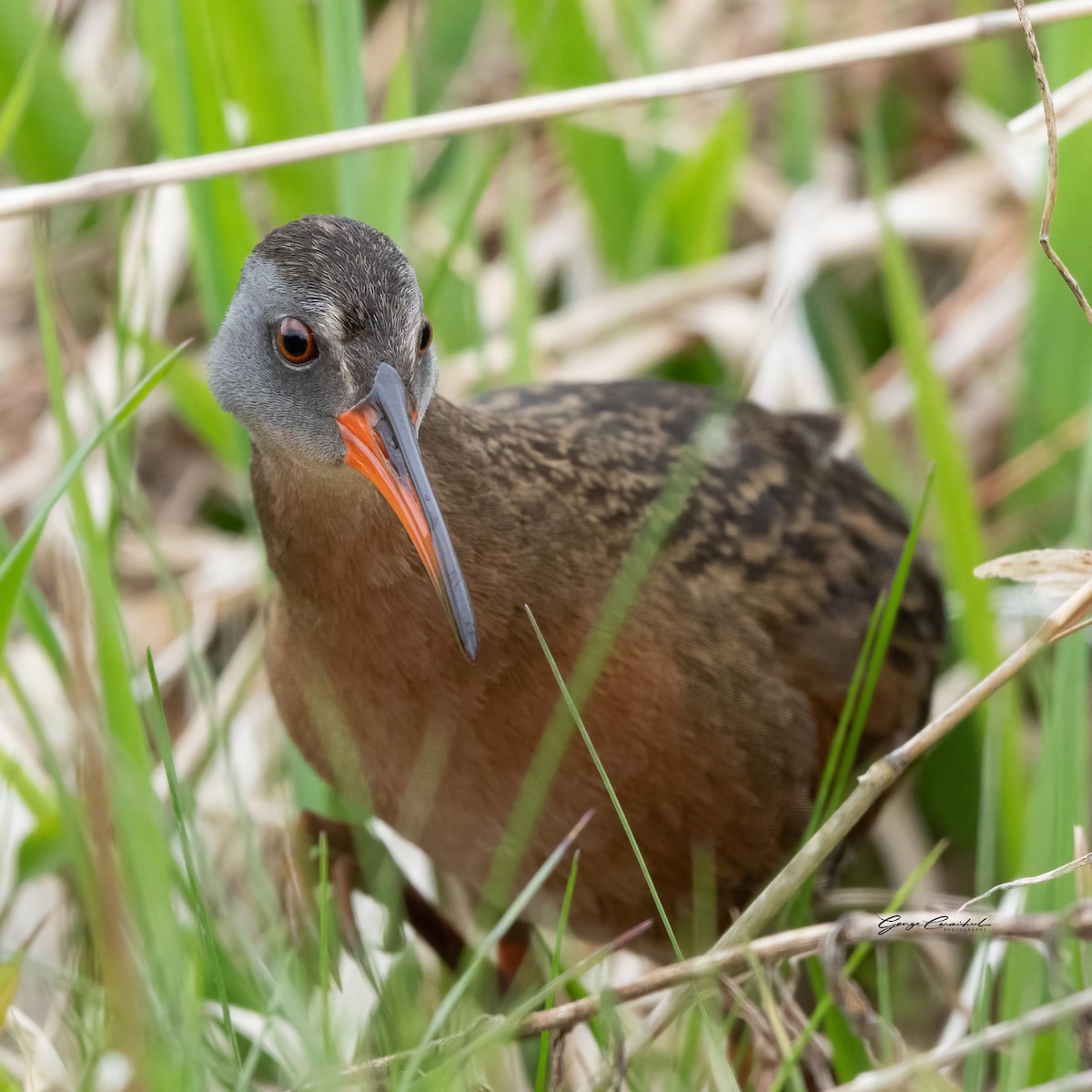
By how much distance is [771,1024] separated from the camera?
1812 millimetres

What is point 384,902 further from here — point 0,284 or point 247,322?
point 0,284

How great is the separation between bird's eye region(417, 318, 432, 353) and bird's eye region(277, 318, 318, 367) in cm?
12

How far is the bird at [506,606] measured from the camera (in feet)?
6.34

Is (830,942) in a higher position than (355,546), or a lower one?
lower

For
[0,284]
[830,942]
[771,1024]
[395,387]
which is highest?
[0,284]

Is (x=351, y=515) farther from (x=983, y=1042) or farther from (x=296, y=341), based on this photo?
(x=983, y=1042)

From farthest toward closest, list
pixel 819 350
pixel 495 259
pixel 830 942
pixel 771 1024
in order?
pixel 495 259 → pixel 819 350 → pixel 771 1024 → pixel 830 942

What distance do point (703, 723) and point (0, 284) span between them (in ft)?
7.48

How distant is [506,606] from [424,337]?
1.19 feet

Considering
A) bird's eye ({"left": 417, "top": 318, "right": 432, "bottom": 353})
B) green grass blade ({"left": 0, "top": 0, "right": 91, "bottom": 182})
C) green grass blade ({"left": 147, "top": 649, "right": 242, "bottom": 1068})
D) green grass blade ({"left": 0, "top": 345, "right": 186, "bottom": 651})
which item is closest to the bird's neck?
bird's eye ({"left": 417, "top": 318, "right": 432, "bottom": 353})

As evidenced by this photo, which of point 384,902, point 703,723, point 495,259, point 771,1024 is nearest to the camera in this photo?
point 771,1024

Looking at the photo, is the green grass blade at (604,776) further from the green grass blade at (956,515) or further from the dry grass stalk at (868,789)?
the green grass blade at (956,515)

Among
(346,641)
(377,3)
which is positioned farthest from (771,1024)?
(377,3)

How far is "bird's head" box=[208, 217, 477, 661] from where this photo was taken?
1.86m
